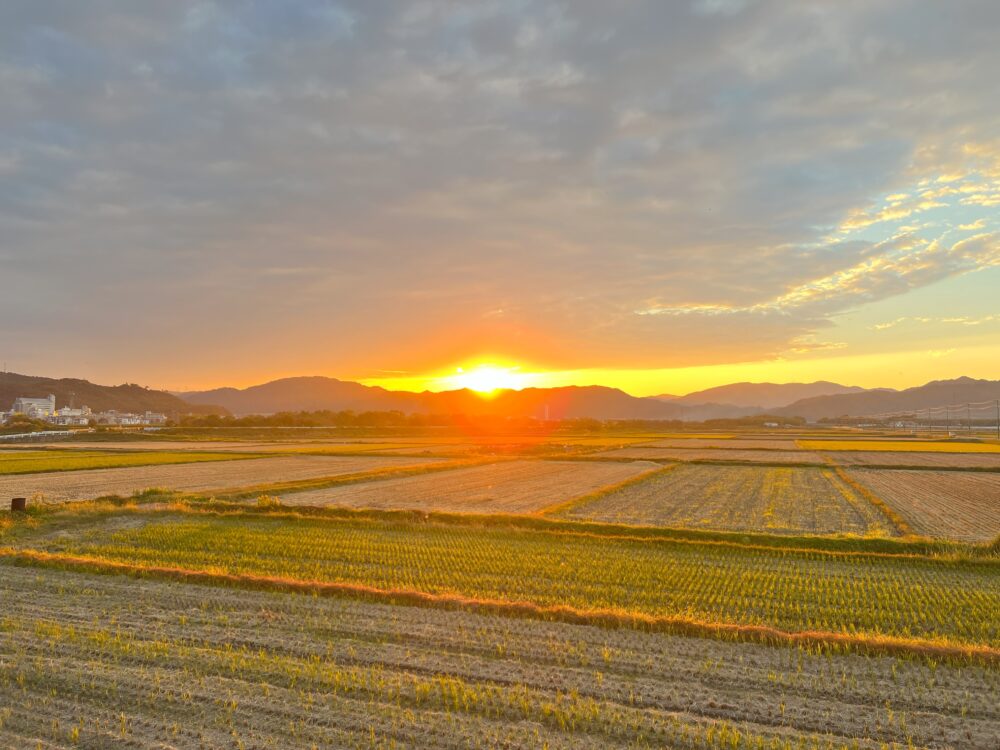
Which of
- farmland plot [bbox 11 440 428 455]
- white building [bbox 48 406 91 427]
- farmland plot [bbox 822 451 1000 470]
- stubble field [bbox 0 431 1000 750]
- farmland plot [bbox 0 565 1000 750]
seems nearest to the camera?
farmland plot [bbox 0 565 1000 750]

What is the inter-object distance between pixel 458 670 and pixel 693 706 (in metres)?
2.71

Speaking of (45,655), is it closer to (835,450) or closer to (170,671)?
(170,671)

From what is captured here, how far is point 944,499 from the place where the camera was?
89.5ft

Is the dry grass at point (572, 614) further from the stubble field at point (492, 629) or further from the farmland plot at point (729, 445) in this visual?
the farmland plot at point (729, 445)

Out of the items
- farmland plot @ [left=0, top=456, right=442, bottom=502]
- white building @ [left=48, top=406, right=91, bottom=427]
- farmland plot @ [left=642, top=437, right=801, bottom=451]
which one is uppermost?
white building @ [left=48, top=406, right=91, bottom=427]

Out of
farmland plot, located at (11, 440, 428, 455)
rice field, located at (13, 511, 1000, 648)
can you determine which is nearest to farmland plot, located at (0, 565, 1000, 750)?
rice field, located at (13, 511, 1000, 648)

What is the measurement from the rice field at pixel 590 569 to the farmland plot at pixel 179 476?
9.76 metres

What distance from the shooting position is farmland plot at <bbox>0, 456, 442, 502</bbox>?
27.6m

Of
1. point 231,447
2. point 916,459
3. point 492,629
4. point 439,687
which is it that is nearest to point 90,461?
point 231,447

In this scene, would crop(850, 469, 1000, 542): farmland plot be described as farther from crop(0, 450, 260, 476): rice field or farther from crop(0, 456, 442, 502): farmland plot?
crop(0, 450, 260, 476): rice field

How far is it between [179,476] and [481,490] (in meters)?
17.6

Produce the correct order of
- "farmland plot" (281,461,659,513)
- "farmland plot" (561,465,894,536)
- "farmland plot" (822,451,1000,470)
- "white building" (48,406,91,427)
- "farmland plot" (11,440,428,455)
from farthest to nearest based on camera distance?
"white building" (48,406,91,427)
"farmland plot" (11,440,428,455)
"farmland plot" (822,451,1000,470)
"farmland plot" (281,461,659,513)
"farmland plot" (561,465,894,536)

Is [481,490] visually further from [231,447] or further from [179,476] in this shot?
[231,447]

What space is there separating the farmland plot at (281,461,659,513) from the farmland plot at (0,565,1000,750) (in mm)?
13770
